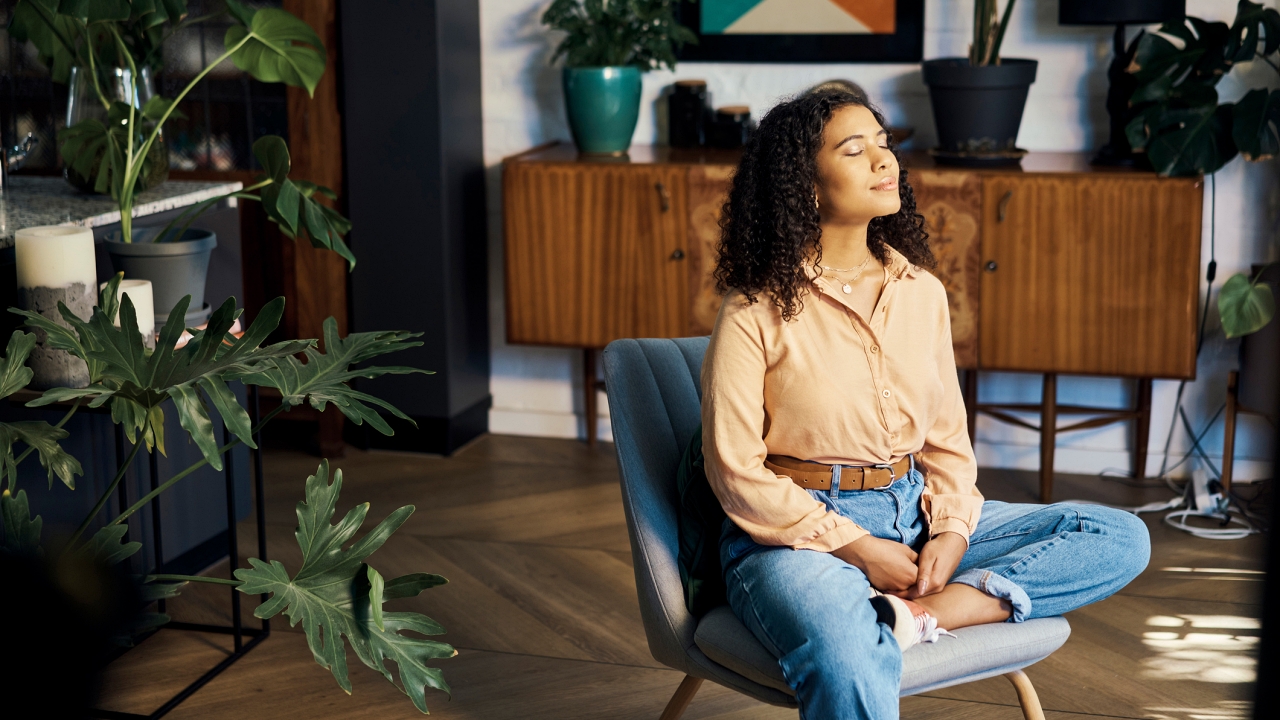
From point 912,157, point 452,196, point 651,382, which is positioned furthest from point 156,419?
point 912,157

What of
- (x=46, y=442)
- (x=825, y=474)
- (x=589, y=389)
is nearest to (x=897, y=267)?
(x=825, y=474)

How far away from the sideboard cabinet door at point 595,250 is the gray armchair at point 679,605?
1.45m

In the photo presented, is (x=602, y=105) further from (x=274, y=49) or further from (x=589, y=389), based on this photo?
(x=274, y=49)

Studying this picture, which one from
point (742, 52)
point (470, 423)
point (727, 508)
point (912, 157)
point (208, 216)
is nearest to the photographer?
point (727, 508)

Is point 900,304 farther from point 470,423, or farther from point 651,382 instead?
point 470,423

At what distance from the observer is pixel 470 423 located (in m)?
4.03

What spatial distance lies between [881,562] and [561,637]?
3.52 feet

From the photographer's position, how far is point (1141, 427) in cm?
362

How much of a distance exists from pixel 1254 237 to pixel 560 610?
2.18 meters

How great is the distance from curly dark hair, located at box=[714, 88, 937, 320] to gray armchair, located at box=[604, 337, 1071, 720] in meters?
0.21

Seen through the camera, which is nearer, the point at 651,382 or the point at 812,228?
the point at 812,228

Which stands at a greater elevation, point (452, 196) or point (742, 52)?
point (742, 52)

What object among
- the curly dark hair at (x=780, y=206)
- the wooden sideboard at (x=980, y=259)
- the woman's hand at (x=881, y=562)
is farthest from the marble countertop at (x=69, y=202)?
the woman's hand at (x=881, y=562)

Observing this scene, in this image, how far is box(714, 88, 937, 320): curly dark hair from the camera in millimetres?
1840
